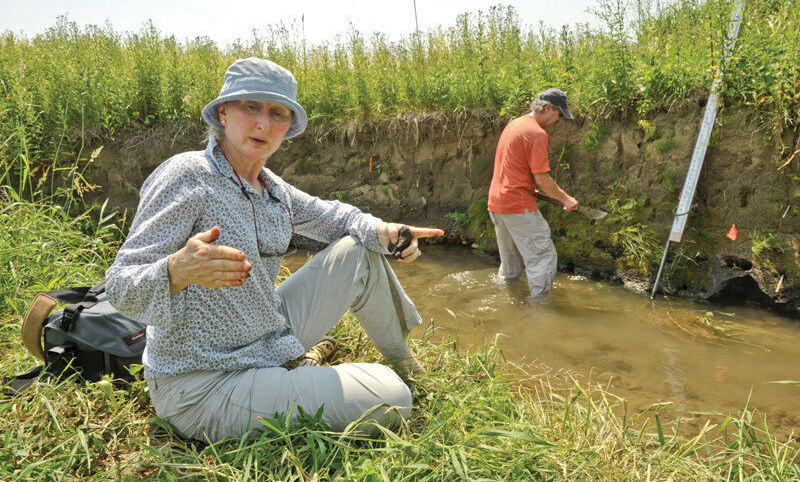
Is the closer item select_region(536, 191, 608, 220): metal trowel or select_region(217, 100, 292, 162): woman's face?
select_region(217, 100, 292, 162): woman's face

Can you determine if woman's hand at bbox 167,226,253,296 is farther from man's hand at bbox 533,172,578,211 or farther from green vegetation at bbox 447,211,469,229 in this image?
green vegetation at bbox 447,211,469,229

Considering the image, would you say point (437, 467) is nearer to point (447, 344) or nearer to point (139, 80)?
point (447, 344)

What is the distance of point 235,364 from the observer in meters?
2.13

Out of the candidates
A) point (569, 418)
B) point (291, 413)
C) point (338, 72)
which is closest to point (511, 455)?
point (569, 418)

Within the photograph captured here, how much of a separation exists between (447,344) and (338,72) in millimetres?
5186

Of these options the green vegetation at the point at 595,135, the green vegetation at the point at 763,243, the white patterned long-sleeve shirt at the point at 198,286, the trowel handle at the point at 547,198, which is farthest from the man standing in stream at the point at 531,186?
the white patterned long-sleeve shirt at the point at 198,286

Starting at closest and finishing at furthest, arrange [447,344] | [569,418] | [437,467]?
[437,467], [569,418], [447,344]

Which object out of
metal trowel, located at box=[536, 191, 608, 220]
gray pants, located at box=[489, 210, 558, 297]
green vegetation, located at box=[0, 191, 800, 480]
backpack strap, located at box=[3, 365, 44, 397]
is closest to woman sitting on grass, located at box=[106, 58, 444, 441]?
green vegetation, located at box=[0, 191, 800, 480]

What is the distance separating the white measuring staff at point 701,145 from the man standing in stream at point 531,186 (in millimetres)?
975

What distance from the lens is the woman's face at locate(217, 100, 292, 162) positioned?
219cm

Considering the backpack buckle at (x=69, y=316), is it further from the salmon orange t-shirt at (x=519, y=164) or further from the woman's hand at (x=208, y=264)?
the salmon orange t-shirt at (x=519, y=164)

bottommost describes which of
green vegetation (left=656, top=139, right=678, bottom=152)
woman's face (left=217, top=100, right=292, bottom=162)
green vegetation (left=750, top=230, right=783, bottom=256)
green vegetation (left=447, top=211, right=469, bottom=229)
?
green vegetation (left=750, top=230, right=783, bottom=256)

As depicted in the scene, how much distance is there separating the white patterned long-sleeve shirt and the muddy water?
1.45 metres

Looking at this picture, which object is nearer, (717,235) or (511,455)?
(511,455)
